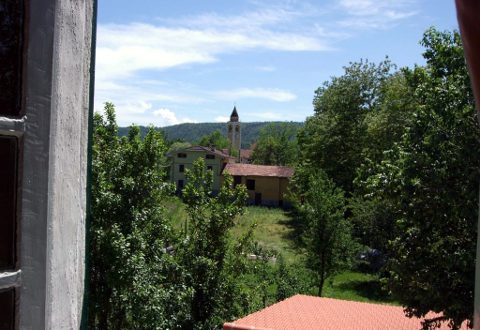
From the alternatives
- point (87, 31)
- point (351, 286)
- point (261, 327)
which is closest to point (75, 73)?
point (87, 31)

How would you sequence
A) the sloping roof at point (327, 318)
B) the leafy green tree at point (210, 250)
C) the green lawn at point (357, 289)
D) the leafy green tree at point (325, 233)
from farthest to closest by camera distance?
the green lawn at point (357, 289)
the leafy green tree at point (325, 233)
the leafy green tree at point (210, 250)
the sloping roof at point (327, 318)

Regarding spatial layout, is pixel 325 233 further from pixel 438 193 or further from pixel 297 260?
pixel 438 193

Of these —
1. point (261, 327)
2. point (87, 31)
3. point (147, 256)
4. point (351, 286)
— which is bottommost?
point (351, 286)

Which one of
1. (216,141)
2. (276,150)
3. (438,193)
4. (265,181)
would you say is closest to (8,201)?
(438,193)

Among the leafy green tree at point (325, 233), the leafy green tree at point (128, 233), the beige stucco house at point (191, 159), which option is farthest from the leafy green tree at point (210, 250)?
the beige stucco house at point (191, 159)

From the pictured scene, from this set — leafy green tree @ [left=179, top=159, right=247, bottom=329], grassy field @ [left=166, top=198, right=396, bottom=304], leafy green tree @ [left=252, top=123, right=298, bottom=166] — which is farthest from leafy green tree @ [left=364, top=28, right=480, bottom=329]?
leafy green tree @ [left=252, top=123, right=298, bottom=166]

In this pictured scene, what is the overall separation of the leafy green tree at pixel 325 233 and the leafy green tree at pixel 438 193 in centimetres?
845

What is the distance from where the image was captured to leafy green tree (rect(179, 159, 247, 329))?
11133mm

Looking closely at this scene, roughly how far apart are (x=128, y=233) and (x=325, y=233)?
11.2 metres

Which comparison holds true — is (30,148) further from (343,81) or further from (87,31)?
(343,81)

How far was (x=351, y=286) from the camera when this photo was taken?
23797 mm

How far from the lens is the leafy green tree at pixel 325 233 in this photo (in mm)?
18562

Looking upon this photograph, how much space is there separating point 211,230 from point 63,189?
10.4m

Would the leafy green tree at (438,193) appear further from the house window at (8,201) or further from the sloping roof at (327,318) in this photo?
the house window at (8,201)
